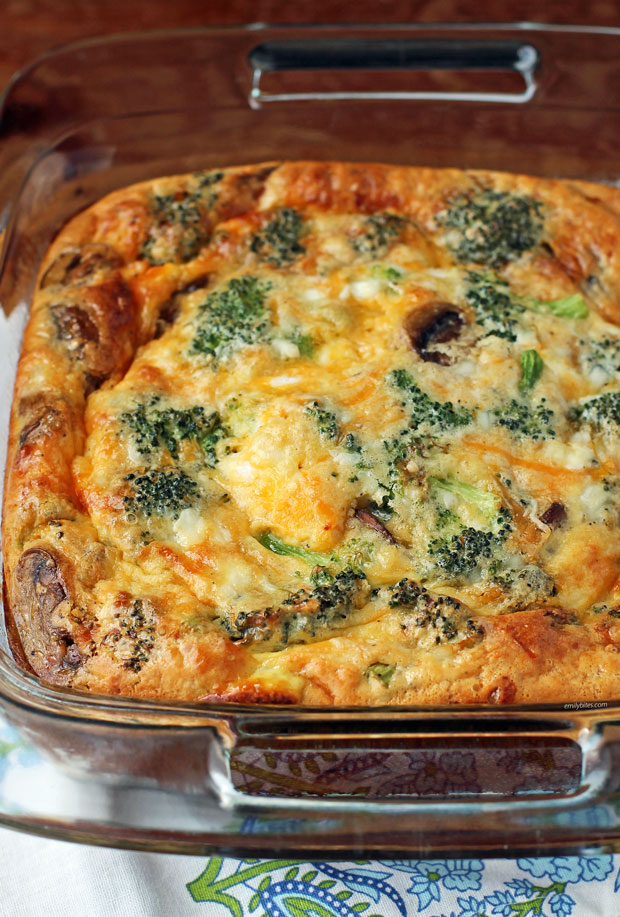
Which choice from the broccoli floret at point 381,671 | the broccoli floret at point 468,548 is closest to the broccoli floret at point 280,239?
the broccoli floret at point 468,548

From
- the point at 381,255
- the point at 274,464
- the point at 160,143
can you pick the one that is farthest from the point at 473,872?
the point at 160,143

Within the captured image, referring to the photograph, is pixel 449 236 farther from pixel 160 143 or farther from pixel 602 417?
pixel 160 143

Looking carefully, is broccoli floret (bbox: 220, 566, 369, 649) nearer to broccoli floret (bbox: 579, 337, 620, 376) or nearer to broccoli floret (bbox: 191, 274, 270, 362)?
broccoli floret (bbox: 191, 274, 270, 362)

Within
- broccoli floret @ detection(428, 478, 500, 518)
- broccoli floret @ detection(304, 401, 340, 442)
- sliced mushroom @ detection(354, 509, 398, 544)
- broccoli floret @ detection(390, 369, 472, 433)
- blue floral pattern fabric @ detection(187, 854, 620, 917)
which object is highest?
broccoli floret @ detection(304, 401, 340, 442)

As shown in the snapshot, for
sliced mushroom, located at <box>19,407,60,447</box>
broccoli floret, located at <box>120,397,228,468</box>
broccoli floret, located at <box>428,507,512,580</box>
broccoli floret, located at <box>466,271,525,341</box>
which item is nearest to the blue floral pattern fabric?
broccoli floret, located at <box>428,507,512,580</box>

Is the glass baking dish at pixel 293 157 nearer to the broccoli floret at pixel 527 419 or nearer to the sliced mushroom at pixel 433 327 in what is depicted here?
the broccoli floret at pixel 527 419

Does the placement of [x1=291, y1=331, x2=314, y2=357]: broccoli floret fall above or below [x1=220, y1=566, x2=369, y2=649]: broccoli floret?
above
